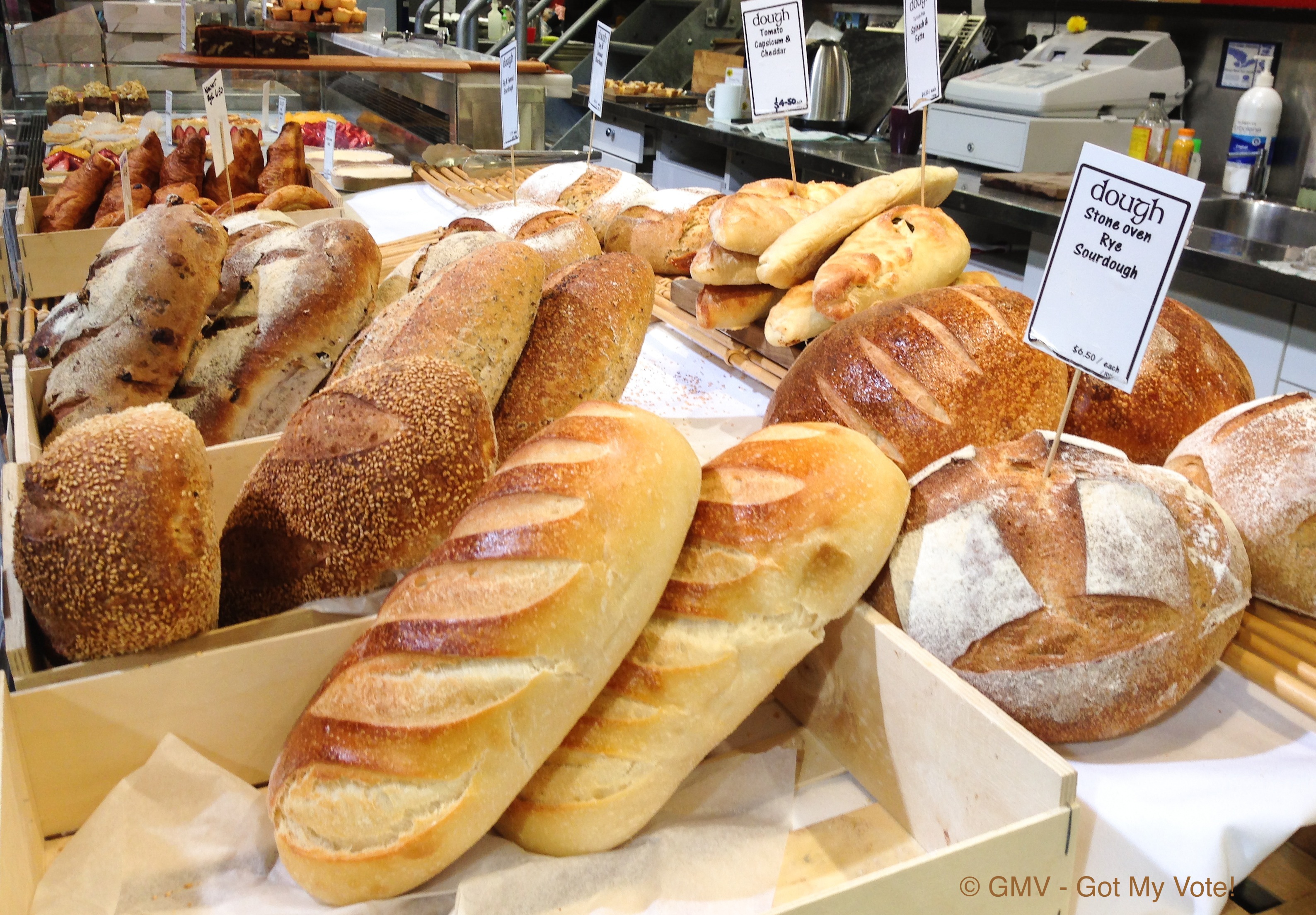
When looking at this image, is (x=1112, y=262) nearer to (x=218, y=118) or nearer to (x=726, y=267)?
(x=726, y=267)

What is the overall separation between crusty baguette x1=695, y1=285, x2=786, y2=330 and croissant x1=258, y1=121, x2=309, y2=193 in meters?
1.41

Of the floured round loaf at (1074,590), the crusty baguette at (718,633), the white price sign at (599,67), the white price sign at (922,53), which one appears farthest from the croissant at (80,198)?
the floured round loaf at (1074,590)

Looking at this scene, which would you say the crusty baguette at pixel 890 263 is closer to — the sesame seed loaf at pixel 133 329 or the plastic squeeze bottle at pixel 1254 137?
the sesame seed loaf at pixel 133 329

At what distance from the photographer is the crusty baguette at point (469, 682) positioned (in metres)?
0.78

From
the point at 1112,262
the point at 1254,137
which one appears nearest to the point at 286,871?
the point at 1112,262

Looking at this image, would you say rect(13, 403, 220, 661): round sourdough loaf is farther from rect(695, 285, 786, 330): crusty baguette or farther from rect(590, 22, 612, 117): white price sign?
rect(590, 22, 612, 117): white price sign

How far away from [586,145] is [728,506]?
4798 mm

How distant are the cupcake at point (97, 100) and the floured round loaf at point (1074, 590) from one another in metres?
3.83

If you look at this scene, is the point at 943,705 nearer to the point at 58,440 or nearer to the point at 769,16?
the point at 58,440

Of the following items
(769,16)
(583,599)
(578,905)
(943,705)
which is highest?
(769,16)

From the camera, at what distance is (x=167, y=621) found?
2.99ft

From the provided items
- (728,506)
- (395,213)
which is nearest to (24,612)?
(728,506)

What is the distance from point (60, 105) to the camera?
355 cm

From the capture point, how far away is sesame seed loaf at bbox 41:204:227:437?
140 cm
